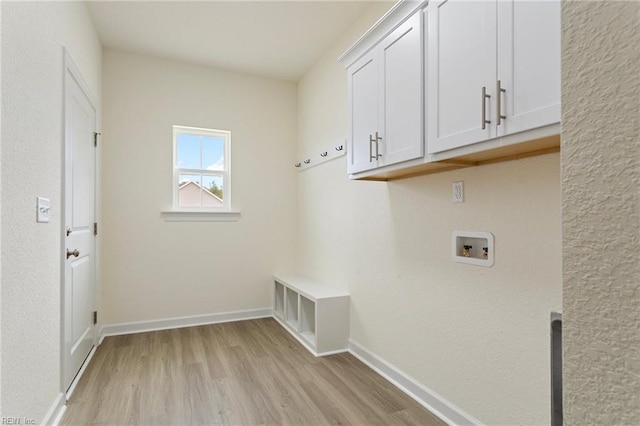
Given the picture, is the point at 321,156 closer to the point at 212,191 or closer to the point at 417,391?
the point at 212,191

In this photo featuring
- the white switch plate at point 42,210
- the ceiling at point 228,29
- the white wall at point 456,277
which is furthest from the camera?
the ceiling at point 228,29

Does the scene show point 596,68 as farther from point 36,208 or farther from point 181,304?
point 181,304

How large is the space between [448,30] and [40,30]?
6.50 feet

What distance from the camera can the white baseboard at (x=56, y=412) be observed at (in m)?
1.83

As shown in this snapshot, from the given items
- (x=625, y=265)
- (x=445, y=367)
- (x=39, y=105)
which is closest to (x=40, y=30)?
(x=39, y=105)

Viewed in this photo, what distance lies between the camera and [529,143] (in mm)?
1312

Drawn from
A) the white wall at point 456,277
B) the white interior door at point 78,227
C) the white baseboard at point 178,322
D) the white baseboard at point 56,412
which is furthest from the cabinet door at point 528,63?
the white baseboard at point 178,322

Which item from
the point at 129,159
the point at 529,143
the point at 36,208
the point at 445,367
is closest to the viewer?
the point at 529,143

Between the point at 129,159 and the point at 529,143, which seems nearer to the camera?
the point at 529,143

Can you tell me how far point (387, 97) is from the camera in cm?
204

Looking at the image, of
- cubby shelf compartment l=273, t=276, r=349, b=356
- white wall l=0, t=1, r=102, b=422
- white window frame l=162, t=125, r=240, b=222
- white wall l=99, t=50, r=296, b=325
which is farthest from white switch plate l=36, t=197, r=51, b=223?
cubby shelf compartment l=273, t=276, r=349, b=356

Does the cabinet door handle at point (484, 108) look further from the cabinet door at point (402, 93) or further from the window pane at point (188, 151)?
the window pane at point (188, 151)

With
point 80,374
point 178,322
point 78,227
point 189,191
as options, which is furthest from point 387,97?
point 178,322

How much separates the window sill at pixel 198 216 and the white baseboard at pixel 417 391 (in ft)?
6.42
